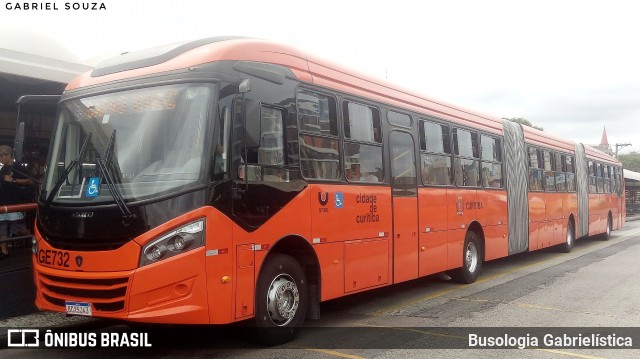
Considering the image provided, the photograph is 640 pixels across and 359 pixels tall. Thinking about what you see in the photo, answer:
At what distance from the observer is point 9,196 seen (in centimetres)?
877

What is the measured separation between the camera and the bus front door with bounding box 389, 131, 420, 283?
8.75m

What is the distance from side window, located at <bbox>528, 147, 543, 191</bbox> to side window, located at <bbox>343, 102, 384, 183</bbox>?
7697 mm

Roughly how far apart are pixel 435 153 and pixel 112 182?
20.0ft

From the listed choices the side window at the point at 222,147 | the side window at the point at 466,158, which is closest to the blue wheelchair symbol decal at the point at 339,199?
the side window at the point at 222,147

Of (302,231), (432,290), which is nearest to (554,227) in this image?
(432,290)

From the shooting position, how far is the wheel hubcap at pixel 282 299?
6328 millimetres

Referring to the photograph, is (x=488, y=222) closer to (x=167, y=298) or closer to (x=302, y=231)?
(x=302, y=231)

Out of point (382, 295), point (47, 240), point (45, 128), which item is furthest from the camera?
point (45, 128)

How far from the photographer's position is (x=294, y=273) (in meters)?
6.68

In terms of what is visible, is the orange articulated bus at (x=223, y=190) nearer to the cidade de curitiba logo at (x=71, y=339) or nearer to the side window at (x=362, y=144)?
the side window at (x=362, y=144)

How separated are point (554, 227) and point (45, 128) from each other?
509 inches

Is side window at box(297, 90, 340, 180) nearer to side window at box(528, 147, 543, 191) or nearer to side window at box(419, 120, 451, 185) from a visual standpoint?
side window at box(419, 120, 451, 185)

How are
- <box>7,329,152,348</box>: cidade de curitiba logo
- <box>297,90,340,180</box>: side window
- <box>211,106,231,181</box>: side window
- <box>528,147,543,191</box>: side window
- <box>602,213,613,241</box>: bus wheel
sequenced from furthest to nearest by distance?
<box>602,213,613,241</box>: bus wheel → <box>528,147,543,191</box>: side window → <box>297,90,340,180</box>: side window → <box>7,329,152,348</box>: cidade de curitiba logo → <box>211,106,231,181</box>: side window

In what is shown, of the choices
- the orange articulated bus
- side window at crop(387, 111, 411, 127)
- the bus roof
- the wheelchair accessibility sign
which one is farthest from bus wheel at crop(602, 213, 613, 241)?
the wheelchair accessibility sign
